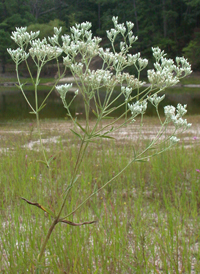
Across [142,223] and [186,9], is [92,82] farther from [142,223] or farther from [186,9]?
[186,9]

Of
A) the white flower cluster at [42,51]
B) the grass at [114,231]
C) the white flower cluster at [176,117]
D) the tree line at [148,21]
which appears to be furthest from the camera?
the tree line at [148,21]

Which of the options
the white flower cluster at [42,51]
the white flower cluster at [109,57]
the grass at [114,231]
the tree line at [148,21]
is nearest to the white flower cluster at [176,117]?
the white flower cluster at [109,57]

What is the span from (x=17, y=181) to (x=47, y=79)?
5080 centimetres

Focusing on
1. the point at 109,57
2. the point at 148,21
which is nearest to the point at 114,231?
the point at 109,57

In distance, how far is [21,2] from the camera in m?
64.5

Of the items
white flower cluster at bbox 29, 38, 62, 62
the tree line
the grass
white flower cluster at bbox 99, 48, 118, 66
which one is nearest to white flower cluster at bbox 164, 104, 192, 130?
white flower cluster at bbox 99, 48, 118, 66

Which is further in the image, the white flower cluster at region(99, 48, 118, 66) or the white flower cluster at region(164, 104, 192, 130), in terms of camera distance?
the white flower cluster at region(99, 48, 118, 66)

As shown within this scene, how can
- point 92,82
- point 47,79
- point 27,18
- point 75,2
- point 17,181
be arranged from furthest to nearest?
point 75,2, point 27,18, point 47,79, point 17,181, point 92,82

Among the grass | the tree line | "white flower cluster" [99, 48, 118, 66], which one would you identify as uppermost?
the tree line

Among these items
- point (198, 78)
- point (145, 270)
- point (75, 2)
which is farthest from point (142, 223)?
point (75, 2)

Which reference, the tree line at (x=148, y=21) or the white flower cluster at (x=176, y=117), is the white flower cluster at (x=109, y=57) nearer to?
the white flower cluster at (x=176, y=117)

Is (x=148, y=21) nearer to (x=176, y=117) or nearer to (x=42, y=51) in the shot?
(x=42, y=51)

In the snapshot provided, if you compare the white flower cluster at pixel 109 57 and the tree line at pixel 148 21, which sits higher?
the tree line at pixel 148 21

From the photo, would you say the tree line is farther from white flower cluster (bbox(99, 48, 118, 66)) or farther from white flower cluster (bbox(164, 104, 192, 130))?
white flower cluster (bbox(164, 104, 192, 130))
